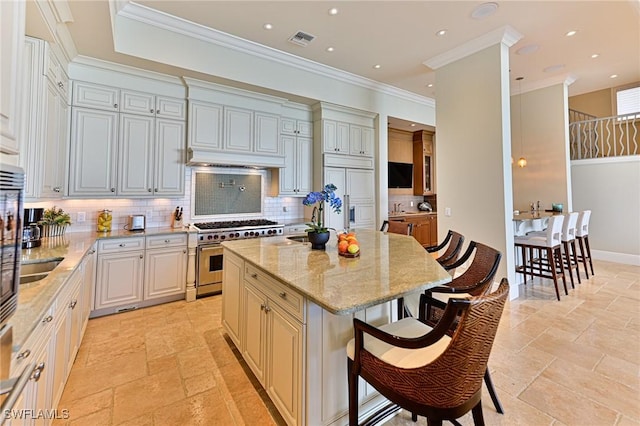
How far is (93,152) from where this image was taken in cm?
327

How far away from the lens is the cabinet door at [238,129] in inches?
158

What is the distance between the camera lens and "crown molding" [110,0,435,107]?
306cm

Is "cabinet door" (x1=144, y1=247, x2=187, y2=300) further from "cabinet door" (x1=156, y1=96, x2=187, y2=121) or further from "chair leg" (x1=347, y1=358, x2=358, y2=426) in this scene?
"chair leg" (x1=347, y1=358, x2=358, y2=426)

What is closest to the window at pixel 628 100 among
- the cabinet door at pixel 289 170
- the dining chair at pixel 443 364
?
the cabinet door at pixel 289 170

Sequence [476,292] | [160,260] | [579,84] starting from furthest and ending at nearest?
1. [579,84]
2. [160,260]
3. [476,292]

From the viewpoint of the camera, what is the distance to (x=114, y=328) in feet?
9.55

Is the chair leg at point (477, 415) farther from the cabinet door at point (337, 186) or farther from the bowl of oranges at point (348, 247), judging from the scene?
the cabinet door at point (337, 186)

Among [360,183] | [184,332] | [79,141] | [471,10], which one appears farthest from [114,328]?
[471,10]

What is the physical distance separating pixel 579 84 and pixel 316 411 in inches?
306

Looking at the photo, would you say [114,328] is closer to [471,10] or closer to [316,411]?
[316,411]

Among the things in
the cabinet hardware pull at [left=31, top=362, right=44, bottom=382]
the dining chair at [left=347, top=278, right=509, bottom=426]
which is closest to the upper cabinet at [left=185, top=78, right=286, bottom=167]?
the cabinet hardware pull at [left=31, top=362, right=44, bottom=382]

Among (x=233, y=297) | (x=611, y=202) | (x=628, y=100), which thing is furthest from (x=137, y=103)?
(x=628, y=100)

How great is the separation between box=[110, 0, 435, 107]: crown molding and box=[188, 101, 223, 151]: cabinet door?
2.63ft

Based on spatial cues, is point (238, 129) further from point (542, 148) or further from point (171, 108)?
point (542, 148)
